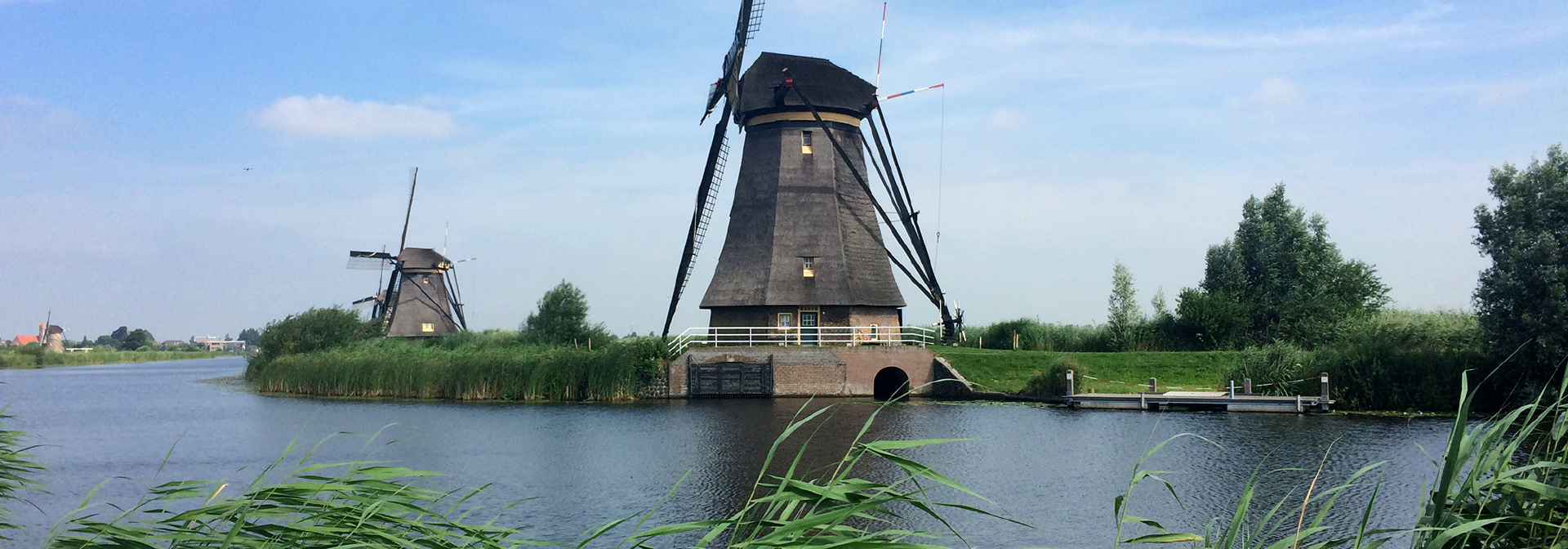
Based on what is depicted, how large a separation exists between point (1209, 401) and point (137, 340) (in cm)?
13275

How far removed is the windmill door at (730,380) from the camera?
25672 mm

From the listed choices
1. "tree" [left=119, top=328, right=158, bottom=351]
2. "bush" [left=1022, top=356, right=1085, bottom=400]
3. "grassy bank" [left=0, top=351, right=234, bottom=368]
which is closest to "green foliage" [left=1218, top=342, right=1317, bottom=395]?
"bush" [left=1022, top=356, right=1085, bottom=400]

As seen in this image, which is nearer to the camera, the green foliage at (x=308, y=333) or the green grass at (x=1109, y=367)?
the green grass at (x=1109, y=367)

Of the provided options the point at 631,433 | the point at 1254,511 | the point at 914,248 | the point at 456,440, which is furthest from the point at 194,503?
the point at 914,248

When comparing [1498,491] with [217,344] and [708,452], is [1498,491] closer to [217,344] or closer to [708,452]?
[708,452]

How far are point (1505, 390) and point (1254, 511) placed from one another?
13.1 metres

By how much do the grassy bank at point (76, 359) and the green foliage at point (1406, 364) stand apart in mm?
70507

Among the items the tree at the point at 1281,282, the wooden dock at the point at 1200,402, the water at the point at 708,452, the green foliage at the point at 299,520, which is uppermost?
the tree at the point at 1281,282

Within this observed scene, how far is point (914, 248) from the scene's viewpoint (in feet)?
93.4

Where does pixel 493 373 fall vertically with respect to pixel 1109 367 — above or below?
below

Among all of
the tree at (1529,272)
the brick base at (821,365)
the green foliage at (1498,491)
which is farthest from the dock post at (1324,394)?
the green foliage at (1498,491)

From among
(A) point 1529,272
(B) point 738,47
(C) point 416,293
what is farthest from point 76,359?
(A) point 1529,272

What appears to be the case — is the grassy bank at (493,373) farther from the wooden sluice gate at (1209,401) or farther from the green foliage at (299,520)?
the green foliage at (299,520)

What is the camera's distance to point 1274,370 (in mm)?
22203
